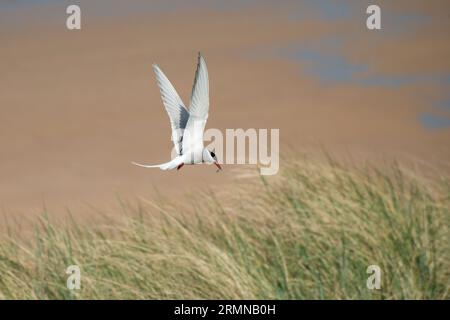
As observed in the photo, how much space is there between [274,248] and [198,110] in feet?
4.48

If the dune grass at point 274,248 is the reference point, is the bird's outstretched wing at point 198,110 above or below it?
above

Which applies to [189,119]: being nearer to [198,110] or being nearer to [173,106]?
[198,110]

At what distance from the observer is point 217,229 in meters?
6.61

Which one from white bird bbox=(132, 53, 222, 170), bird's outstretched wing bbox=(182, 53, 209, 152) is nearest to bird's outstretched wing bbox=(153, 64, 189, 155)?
white bird bbox=(132, 53, 222, 170)

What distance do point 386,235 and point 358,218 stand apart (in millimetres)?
277

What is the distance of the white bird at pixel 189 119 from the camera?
5535 mm

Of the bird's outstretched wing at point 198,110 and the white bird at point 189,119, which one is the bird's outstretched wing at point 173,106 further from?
the bird's outstretched wing at point 198,110

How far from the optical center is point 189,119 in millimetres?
5699

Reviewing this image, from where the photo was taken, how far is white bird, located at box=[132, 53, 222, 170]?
5.54m

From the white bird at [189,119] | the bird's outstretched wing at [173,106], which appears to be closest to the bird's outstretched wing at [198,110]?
the white bird at [189,119]

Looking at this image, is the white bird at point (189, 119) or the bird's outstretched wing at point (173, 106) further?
the bird's outstretched wing at point (173, 106)
